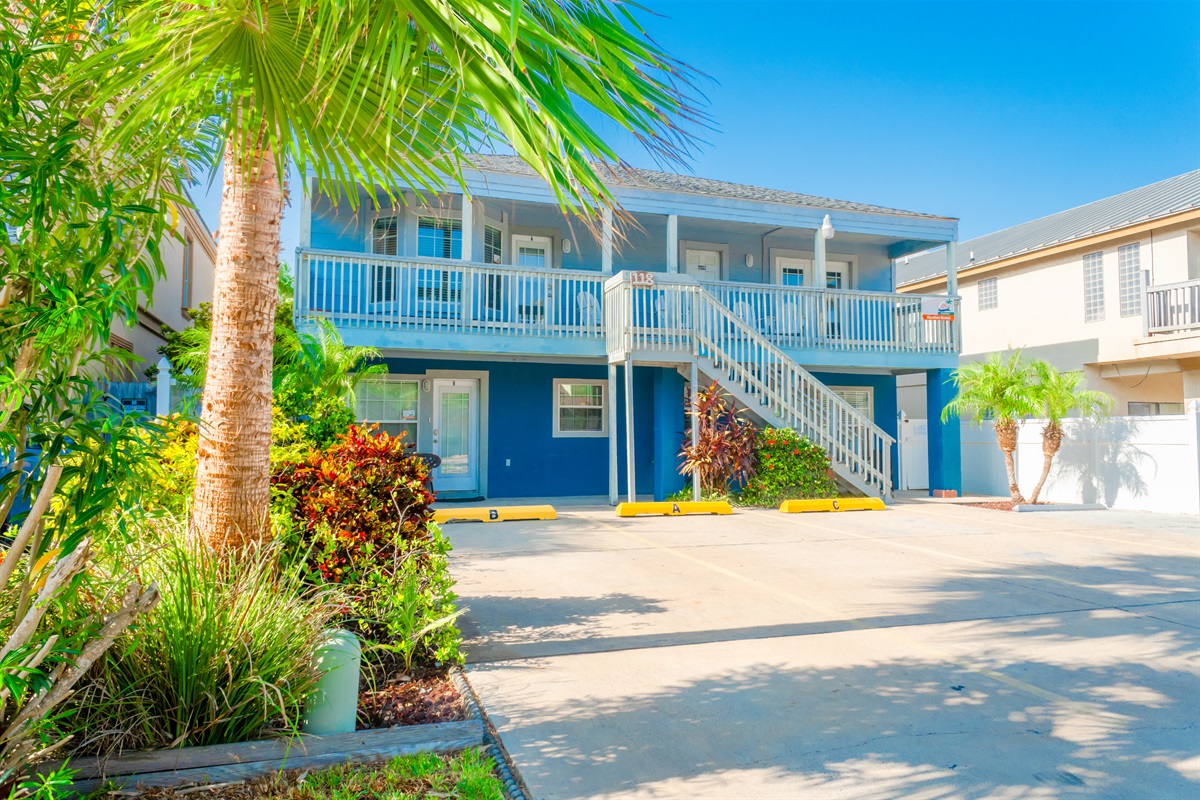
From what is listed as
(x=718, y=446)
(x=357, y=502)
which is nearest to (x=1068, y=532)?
(x=718, y=446)

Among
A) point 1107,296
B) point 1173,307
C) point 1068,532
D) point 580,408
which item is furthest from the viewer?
point 1107,296

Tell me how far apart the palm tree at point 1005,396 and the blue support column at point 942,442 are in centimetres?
169

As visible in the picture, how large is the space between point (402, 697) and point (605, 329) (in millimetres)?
10099

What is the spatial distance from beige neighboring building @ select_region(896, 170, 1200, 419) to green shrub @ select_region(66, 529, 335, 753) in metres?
19.1

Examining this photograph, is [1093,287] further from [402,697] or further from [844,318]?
[402,697]

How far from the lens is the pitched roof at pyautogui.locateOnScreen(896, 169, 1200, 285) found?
19.1 m

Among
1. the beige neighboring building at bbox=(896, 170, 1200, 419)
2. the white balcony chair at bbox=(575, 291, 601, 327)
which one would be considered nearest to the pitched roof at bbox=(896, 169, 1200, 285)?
the beige neighboring building at bbox=(896, 170, 1200, 419)

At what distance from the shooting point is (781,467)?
13016mm

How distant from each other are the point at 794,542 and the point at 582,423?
6706 millimetres

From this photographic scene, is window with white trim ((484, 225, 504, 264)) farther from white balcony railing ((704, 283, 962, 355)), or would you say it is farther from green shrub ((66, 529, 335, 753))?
green shrub ((66, 529, 335, 753))

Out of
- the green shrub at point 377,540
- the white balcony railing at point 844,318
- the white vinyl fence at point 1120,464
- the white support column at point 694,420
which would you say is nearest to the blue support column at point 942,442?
the white balcony railing at point 844,318

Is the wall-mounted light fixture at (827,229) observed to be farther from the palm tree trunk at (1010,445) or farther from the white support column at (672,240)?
the palm tree trunk at (1010,445)

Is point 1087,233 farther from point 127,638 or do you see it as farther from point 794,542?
point 127,638

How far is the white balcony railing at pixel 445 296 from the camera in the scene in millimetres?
12352
